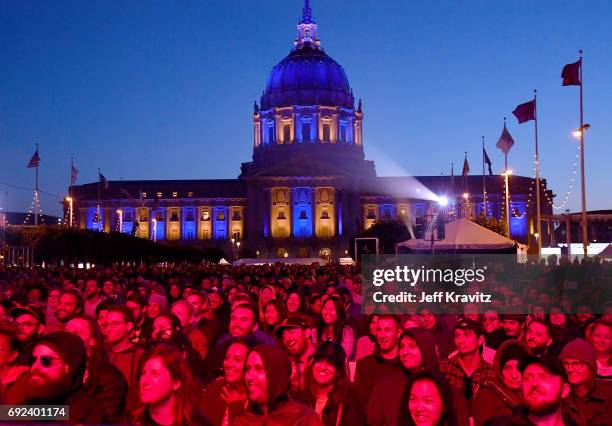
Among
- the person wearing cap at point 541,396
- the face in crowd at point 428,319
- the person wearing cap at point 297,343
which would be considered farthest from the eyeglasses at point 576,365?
the face in crowd at point 428,319

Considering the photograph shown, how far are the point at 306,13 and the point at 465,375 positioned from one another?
5602 inches

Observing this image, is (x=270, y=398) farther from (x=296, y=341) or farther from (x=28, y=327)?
(x=28, y=327)

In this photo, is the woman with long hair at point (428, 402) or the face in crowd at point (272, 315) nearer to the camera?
the woman with long hair at point (428, 402)

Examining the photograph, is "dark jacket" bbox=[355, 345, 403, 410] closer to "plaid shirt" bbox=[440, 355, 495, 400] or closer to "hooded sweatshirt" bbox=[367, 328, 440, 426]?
"plaid shirt" bbox=[440, 355, 495, 400]

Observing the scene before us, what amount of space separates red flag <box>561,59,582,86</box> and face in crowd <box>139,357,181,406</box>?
30138mm

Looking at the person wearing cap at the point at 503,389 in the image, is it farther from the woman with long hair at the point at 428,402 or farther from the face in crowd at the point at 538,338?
the face in crowd at the point at 538,338

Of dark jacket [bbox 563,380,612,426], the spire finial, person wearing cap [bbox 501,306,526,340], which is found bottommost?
dark jacket [bbox 563,380,612,426]

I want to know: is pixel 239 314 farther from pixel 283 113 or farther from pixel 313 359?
pixel 283 113

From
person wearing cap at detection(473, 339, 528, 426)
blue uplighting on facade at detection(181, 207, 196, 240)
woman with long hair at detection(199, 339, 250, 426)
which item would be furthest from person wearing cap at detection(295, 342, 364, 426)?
blue uplighting on facade at detection(181, 207, 196, 240)

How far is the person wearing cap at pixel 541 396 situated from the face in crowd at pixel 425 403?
503 millimetres

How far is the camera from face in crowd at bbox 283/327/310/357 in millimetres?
7789

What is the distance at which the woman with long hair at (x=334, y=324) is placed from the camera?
10148mm

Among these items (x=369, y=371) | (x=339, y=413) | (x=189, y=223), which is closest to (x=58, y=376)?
(x=339, y=413)

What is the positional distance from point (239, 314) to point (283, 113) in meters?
123
